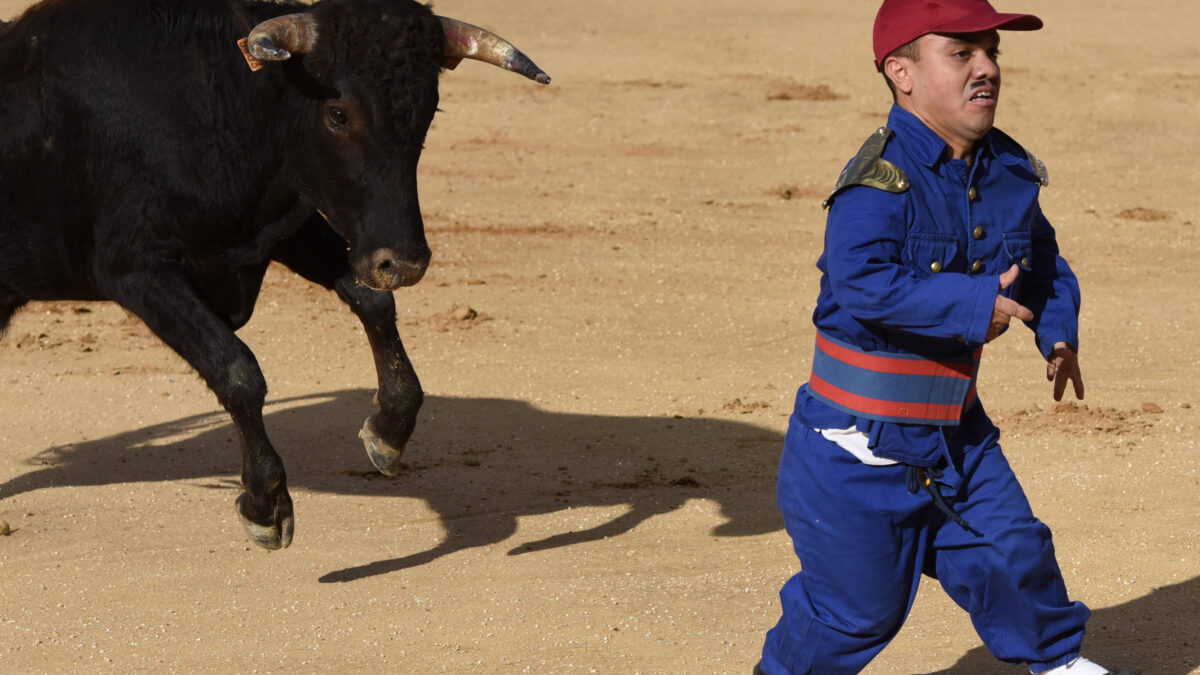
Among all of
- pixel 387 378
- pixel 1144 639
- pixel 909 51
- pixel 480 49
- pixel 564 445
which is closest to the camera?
pixel 909 51

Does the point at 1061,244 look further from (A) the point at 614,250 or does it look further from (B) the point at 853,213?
(B) the point at 853,213

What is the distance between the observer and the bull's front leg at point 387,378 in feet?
18.6

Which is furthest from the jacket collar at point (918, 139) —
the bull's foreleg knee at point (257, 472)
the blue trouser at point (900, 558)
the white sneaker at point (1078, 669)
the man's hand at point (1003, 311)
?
the bull's foreleg knee at point (257, 472)

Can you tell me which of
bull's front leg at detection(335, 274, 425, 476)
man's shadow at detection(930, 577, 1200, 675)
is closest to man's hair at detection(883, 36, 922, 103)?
man's shadow at detection(930, 577, 1200, 675)

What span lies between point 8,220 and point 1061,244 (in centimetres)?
722

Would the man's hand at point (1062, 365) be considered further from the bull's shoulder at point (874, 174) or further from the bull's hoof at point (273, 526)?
the bull's hoof at point (273, 526)

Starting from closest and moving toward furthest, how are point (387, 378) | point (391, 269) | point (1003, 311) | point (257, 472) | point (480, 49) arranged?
point (1003, 311) < point (391, 269) < point (257, 472) < point (480, 49) < point (387, 378)

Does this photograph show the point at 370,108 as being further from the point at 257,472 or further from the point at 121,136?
the point at 257,472

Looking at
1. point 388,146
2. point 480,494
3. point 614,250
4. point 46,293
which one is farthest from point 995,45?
point 614,250

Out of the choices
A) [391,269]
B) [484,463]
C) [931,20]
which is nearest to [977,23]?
[931,20]

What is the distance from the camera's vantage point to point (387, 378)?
18.7ft

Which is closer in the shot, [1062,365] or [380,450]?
[1062,365]

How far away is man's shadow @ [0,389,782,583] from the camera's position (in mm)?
6043

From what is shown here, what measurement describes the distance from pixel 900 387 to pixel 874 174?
1.53 ft
